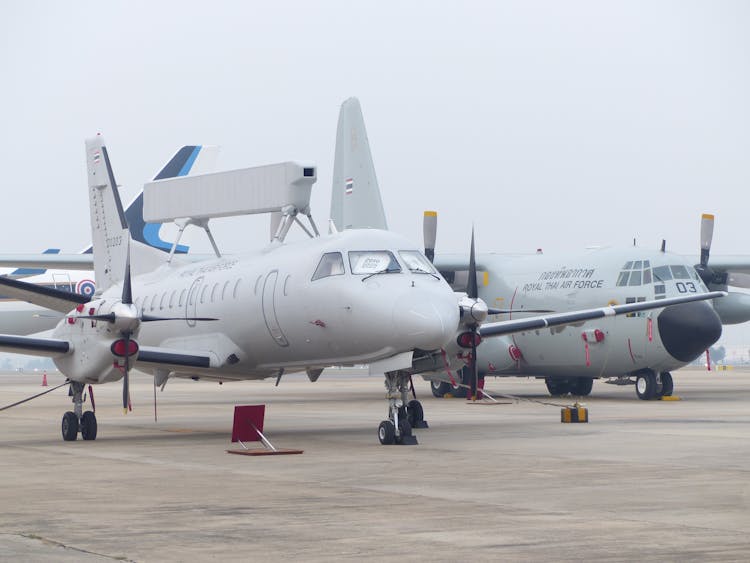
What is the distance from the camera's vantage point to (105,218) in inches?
971

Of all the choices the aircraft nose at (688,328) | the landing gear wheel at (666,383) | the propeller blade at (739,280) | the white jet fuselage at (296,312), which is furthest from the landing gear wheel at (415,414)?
the propeller blade at (739,280)

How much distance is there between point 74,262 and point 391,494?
3333cm

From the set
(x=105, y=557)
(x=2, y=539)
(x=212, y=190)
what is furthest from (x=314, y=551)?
(x=212, y=190)

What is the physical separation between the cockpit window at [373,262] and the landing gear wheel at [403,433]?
236 centimetres

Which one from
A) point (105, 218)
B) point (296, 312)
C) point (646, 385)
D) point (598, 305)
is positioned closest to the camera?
point (296, 312)

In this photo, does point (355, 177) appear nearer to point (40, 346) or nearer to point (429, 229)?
point (429, 229)

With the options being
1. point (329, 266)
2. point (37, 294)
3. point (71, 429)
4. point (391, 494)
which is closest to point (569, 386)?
point (329, 266)

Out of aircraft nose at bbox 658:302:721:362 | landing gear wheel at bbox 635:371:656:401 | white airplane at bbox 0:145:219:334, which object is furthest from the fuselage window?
white airplane at bbox 0:145:219:334

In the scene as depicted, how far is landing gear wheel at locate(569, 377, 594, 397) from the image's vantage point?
33.2 m

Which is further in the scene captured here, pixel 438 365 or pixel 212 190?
pixel 212 190

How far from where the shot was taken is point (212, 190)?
83.8ft

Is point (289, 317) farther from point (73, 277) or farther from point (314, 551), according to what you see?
point (73, 277)

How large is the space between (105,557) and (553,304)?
78.1 feet

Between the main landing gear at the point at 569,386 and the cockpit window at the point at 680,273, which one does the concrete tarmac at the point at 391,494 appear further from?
the main landing gear at the point at 569,386
